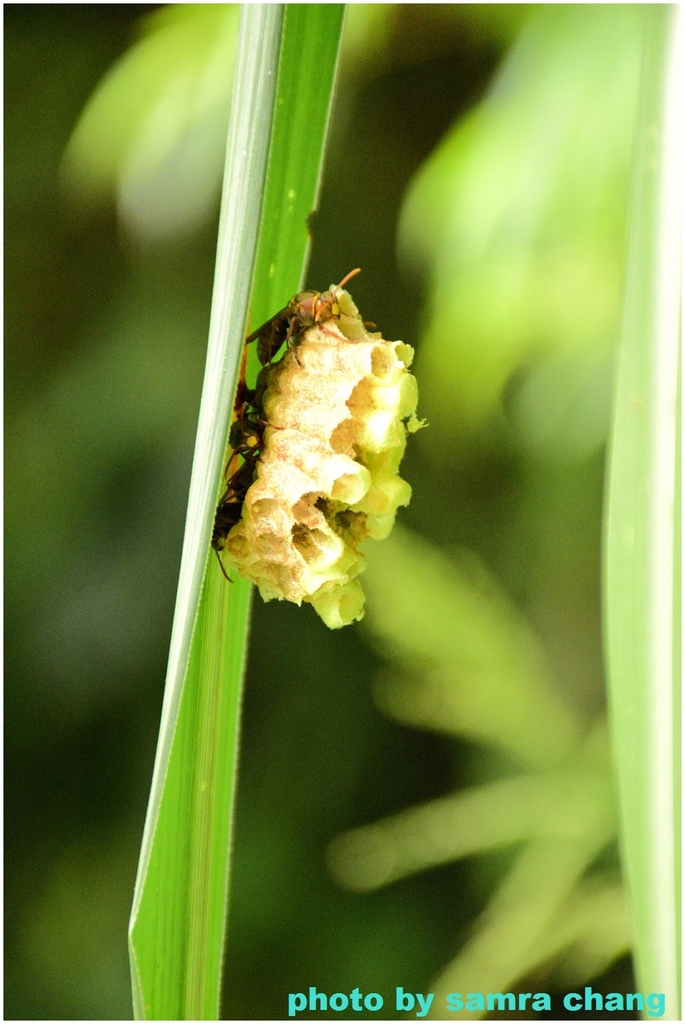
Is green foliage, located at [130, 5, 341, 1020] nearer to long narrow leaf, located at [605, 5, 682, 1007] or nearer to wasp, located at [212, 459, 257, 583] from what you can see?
wasp, located at [212, 459, 257, 583]

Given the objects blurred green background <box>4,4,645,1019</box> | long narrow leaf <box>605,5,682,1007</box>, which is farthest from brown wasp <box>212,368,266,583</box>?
blurred green background <box>4,4,645,1019</box>

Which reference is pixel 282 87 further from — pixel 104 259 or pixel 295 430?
pixel 104 259

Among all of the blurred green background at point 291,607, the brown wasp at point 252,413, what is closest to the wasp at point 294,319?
the brown wasp at point 252,413

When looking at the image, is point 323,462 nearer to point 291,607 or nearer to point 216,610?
point 216,610

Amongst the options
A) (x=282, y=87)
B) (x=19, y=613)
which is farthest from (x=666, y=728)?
(x=19, y=613)

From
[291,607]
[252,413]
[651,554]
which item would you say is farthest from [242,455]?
[291,607]

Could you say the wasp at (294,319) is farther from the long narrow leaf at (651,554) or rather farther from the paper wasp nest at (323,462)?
the long narrow leaf at (651,554)
